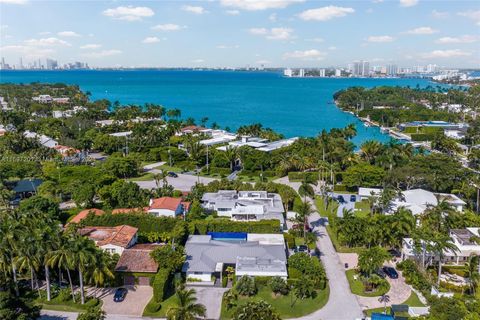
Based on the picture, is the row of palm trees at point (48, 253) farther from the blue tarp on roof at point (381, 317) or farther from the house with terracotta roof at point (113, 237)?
the blue tarp on roof at point (381, 317)

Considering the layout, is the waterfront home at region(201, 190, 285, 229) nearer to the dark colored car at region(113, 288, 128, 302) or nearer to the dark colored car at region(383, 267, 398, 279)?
the dark colored car at region(383, 267, 398, 279)

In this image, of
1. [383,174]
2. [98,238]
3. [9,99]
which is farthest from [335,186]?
[9,99]

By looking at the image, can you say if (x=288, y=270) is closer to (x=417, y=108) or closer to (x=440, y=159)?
(x=440, y=159)

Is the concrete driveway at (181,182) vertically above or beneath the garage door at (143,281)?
above

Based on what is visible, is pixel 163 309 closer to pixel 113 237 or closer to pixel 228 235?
pixel 113 237

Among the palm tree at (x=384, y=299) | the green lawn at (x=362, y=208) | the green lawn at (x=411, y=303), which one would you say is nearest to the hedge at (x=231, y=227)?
the palm tree at (x=384, y=299)

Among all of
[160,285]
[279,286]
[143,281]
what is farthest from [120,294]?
[279,286]

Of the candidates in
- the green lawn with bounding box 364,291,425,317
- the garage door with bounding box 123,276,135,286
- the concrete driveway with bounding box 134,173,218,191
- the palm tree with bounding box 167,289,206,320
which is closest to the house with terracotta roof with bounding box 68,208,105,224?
the garage door with bounding box 123,276,135,286
